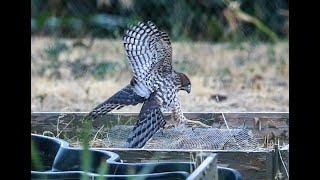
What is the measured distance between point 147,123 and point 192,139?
189mm

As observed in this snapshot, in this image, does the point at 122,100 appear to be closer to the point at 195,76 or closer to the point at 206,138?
the point at 206,138

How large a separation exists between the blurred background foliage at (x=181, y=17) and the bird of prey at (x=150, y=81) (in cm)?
330

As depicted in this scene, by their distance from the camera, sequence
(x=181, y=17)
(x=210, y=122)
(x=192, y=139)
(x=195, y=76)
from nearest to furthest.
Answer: (x=192, y=139) < (x=210, y=122) < (x=195, y=76) < (x=181, y=17)

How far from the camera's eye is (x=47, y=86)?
189 inches

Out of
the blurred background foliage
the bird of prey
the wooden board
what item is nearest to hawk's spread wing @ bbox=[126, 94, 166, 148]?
the bird of prey

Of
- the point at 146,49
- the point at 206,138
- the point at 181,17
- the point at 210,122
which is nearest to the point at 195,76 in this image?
the point at 181,17

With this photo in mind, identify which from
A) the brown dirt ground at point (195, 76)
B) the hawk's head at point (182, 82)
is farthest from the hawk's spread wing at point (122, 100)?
the brown dirt ground at point (195, 76)

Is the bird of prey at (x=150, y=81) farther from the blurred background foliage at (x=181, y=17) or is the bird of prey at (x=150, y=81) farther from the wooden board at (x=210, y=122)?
the blurred background foliage at (x=181, y=17)

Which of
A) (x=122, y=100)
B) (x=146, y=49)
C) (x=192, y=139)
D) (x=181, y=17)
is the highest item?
(x=181, y=17)

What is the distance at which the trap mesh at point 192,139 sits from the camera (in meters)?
2.51

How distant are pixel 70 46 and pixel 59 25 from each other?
366mm

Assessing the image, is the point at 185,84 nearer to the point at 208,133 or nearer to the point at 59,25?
the point at 208,133

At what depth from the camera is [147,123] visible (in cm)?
241

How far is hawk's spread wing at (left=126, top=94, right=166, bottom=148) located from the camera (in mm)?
2393
